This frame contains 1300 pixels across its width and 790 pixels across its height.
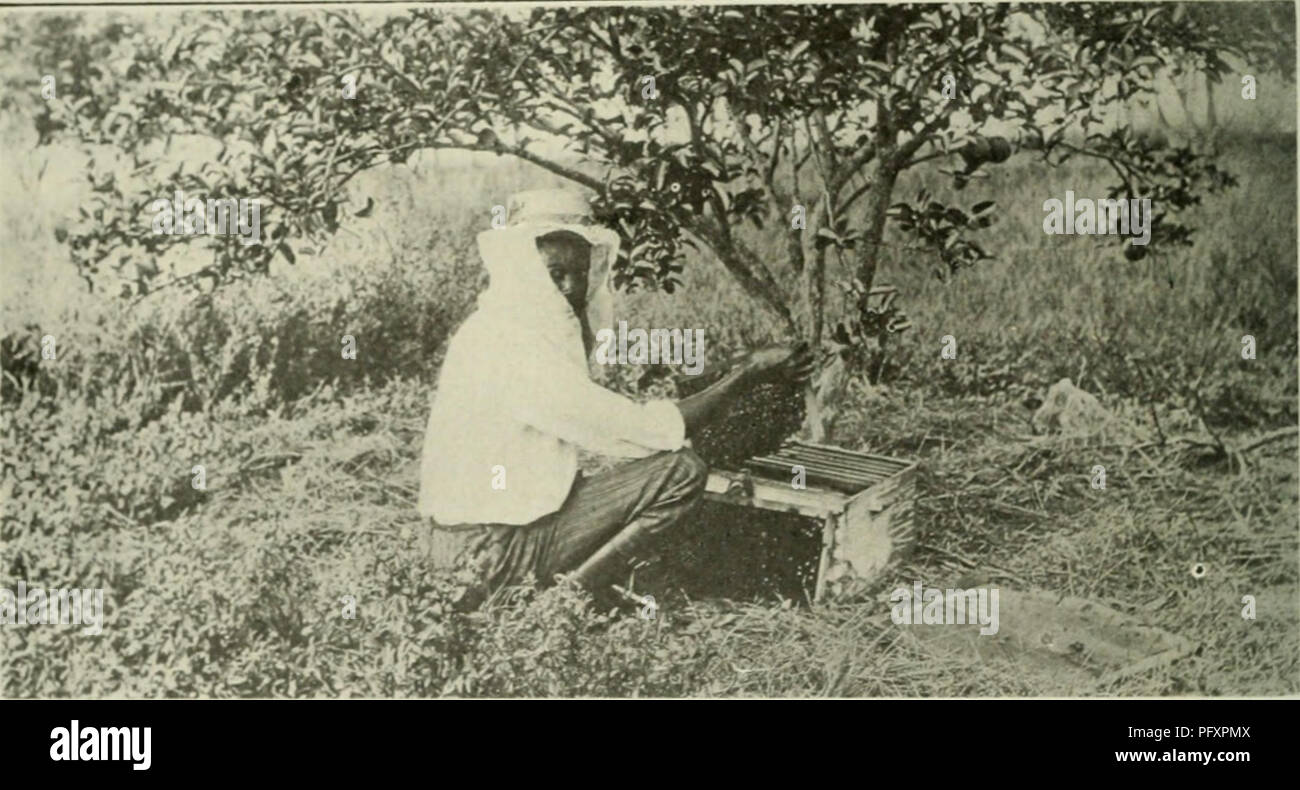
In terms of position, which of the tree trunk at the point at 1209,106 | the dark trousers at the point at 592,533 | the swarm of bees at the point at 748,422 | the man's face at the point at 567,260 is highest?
the tree trunk at the point at 1209,106

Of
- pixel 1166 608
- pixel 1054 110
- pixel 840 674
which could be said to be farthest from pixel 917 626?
pixel 1054 110

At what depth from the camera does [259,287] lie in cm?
691

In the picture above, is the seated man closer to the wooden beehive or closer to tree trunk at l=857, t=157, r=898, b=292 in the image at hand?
the wooden beehive

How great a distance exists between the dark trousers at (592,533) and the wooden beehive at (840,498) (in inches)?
5.2

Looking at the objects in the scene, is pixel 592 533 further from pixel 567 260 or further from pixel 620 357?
pixel 567 260

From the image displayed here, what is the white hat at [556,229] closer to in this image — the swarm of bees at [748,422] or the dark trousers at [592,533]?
the swarm of bees at [748,422]

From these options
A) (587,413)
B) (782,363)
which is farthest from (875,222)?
(587,413)

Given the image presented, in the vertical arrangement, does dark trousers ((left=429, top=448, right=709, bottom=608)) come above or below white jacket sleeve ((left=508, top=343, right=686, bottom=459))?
below

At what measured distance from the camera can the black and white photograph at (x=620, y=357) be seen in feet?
22.6

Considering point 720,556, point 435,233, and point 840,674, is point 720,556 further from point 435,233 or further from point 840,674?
point 435,233

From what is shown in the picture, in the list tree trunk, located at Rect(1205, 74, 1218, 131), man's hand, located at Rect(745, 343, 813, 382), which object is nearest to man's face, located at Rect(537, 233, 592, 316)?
man's hand, located at Rect(745, 343, 813, 382)

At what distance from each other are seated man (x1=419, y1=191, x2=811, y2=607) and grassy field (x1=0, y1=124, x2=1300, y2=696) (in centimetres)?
10

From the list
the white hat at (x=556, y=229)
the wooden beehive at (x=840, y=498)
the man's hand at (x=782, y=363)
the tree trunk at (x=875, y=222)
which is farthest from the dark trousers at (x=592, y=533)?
the tree trunk at (x=875, y=222)

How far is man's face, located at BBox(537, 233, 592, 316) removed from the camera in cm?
687
